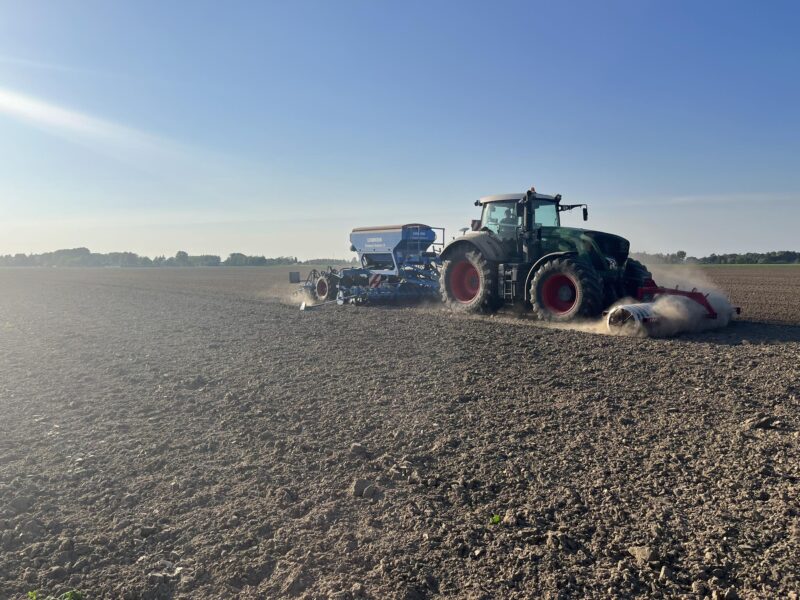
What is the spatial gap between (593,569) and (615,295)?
876 centimetres

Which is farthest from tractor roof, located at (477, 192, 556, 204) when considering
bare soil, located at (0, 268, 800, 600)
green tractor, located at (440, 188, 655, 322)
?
bare soil, located at (0, 268, 800, 600)

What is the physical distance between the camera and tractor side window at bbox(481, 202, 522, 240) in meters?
12.8

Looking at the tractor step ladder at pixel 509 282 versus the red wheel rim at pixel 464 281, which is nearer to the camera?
the tractor step ladder at pixel 509 282

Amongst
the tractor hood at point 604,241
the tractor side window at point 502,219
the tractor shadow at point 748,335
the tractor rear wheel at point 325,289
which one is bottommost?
the tractor shadow at point 748,335

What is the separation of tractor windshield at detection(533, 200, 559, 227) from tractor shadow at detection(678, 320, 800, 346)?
13.1ft

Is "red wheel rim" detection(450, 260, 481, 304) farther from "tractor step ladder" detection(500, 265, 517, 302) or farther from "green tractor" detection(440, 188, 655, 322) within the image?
"tractor step ladder" detection(500, 265, 517, 302)

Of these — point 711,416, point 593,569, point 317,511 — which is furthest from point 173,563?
point 711,416

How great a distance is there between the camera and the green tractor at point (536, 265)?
10.9m

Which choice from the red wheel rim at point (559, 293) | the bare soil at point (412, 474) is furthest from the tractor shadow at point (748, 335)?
the red wheel rim at point (559, 293)

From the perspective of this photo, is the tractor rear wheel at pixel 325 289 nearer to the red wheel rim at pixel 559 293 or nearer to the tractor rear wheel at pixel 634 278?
the red wheel rim at pixel 559 293

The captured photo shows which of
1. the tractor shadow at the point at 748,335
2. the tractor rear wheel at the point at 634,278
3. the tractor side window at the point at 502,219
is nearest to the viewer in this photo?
the tractor shadow at the point at 748,335

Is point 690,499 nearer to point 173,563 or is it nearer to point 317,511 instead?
point 317,511

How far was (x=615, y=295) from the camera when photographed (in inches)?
444

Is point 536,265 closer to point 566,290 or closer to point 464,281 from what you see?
point 566,290
